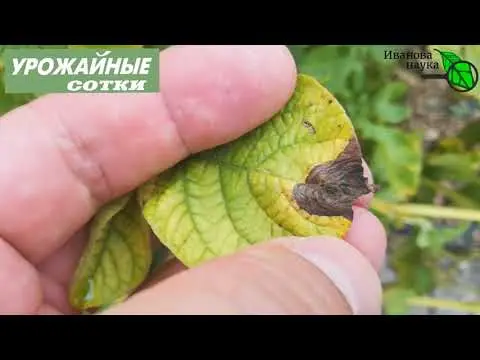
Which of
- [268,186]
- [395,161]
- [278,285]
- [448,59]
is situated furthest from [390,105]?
[278,285]

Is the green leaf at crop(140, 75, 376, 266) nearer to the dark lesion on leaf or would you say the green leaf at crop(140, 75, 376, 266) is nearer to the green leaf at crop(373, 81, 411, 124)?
the dark lesion on leaf

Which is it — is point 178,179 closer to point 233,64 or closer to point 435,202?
point 233,64

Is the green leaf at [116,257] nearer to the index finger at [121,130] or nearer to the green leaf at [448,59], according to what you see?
the index finger at [121,130]

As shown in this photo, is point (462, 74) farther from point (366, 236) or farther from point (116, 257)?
point (116, 257)

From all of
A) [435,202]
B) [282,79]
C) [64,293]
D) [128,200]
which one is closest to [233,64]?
[282,79]

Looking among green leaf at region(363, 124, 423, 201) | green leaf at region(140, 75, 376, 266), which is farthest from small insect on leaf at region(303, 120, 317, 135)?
Result: green leaf at region(363, 124, 423, 201)

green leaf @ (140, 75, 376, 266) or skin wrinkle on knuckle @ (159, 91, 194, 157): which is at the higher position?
skin wrinkle on knuckle @ (159, 91, 194, 157)

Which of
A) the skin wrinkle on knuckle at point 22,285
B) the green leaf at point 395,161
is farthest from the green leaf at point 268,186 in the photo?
the green leaf at point 395,161
